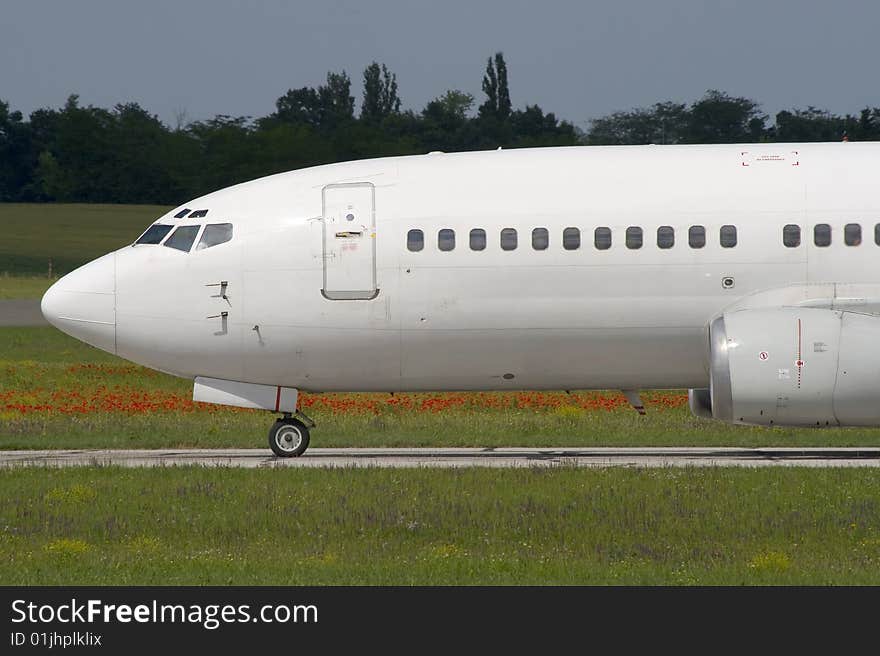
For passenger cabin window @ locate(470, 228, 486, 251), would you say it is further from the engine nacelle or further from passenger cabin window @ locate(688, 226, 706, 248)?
the engine nacelle

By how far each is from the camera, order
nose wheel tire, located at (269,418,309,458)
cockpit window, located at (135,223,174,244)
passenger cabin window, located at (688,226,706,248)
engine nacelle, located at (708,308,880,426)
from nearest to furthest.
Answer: engine nacelle, located at (708,308,880,426) < passenger cabin window, located at (688,226,706,248) < cockpit window, located at (135,223,174,244) < nose wheel tire, located at (269,418,309,458)

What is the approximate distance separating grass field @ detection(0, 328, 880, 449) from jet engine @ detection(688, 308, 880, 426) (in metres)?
4.38

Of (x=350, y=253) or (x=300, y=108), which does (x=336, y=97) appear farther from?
(x=350, y=253)

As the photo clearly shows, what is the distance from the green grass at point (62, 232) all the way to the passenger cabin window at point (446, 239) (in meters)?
74.2

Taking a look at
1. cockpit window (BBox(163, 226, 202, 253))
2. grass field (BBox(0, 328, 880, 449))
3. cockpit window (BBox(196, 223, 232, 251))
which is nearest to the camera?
cockpit window (BBox(196, 223, 232, 251))

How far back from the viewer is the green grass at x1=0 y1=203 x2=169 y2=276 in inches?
3878

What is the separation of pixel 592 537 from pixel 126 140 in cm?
9501

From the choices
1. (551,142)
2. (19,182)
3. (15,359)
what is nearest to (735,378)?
(15,359)

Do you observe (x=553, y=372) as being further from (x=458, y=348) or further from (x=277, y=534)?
(x=277, y=534)

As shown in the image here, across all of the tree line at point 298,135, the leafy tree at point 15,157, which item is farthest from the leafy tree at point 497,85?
the leafy tree at point 15,157

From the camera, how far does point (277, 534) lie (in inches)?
659

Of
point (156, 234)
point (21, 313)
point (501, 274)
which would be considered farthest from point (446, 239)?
point (21, 313)

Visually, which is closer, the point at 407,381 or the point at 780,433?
the point at 407,381

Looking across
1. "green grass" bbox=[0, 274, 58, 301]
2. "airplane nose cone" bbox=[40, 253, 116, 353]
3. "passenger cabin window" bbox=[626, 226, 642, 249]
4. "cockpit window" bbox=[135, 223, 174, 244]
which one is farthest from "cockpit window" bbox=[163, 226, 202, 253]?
"green grass" bbox=[0, 274, 58, 301]
